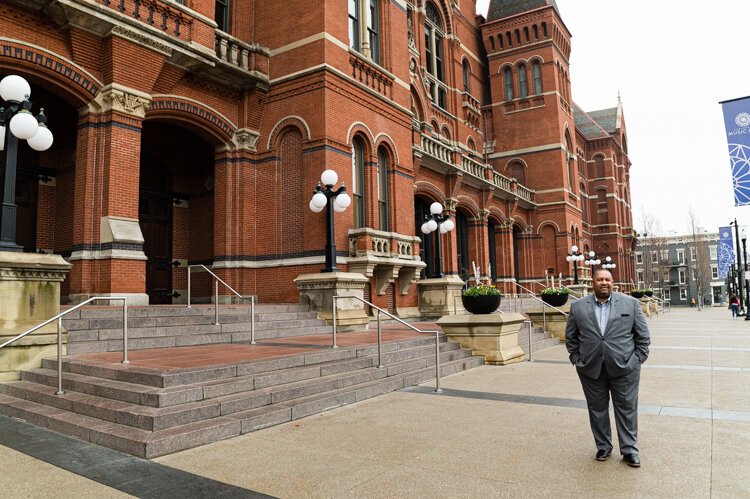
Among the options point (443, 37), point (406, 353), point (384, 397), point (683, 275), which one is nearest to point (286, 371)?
point (384, 397)

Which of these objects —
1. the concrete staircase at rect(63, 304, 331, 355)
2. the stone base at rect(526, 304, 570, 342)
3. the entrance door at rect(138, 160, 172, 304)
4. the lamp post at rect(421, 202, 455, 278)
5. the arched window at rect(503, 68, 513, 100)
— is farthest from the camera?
the arched window at rect(503, 68, 513, 100)

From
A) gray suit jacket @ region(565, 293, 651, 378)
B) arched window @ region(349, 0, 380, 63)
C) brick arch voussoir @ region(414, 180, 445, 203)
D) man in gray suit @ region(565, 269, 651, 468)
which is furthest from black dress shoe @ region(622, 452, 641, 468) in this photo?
brick arch voussoir @ region(414, 180, 445, 203)

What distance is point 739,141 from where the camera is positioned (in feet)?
50.1

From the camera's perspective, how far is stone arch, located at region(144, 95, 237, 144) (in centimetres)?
1383

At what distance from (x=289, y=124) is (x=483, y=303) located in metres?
7.81

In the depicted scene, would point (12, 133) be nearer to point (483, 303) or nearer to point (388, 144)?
point (483, 303)

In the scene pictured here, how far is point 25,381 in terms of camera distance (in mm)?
7809

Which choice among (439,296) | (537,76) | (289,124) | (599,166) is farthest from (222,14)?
(599,166)

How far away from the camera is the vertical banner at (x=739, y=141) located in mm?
15000

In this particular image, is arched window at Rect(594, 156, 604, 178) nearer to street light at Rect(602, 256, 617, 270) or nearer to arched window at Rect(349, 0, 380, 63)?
street light at Rect(602, 256, 617, 270)

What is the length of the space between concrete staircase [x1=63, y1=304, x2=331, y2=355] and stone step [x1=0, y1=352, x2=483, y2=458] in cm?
165

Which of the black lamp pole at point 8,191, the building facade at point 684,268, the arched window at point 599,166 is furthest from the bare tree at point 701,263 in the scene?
the black lamp pole at point 8,191

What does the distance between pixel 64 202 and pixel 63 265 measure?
6915 millimetres

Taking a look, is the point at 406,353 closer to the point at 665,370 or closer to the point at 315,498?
the point at 665,370
